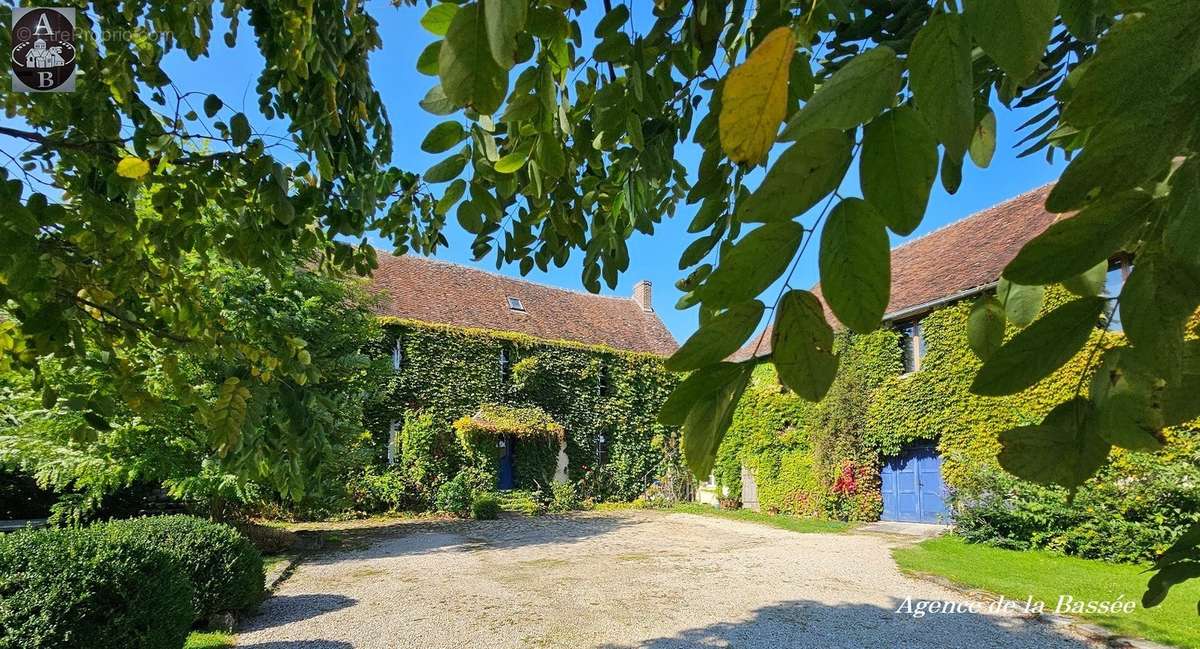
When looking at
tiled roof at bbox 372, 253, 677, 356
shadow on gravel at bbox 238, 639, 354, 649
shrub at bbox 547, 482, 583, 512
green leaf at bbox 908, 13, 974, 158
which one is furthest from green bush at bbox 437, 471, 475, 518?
green leaf at bbox 908, 13, 974, 158

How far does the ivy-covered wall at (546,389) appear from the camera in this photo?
709 inches

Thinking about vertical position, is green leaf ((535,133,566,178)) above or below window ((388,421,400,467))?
above

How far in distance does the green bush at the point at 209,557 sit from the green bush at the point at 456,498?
9.99 m

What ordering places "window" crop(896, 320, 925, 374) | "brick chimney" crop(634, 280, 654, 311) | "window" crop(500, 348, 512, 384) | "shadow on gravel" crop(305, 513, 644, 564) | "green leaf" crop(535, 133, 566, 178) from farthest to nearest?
"brick chimney" crop(634, 280, 654, 311), "window" crop(500, 348, 512, 384), "window" crop(896, 320, 925, 374), "shadow on gravel" crop(305, 513, 644, 564), "green leaf" crop(535, 133, 566, 178)

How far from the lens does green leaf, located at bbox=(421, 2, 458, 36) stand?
736 millimetres

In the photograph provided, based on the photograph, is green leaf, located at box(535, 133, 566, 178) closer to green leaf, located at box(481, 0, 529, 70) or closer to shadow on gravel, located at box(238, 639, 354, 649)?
green leaf, located at box(481, 0, 529, 70)

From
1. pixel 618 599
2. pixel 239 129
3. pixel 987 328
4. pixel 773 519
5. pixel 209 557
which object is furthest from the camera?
pixel 773 519

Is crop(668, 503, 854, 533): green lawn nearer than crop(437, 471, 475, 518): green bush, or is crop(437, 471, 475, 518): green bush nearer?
crop(668, 503, 854, 533): green lawn

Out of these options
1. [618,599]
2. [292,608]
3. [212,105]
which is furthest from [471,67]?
[292,608]

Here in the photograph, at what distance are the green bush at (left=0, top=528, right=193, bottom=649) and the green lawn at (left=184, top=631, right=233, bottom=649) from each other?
3.07 feet

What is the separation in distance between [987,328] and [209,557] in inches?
290

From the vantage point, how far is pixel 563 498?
18703 mm

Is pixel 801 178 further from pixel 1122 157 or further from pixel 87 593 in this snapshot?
pixel 87 593

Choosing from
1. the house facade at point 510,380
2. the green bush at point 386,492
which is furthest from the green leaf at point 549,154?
the house facade at point 510,380
